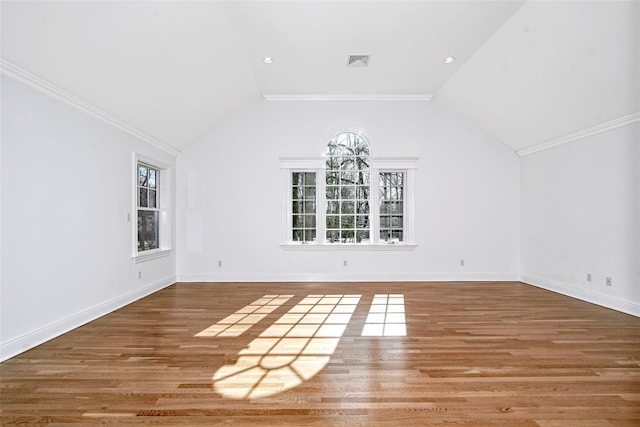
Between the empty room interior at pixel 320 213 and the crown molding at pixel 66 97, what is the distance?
23mm

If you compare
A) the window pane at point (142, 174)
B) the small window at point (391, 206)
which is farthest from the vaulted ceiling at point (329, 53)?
the small window at point (391, 206)

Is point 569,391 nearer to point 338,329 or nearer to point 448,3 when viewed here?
point 338,329

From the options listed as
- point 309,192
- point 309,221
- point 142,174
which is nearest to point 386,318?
point 309,221

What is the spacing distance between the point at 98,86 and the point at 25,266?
189cm

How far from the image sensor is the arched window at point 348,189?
6453 mm

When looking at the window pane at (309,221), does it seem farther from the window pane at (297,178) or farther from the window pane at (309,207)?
the window pane at (297,178)

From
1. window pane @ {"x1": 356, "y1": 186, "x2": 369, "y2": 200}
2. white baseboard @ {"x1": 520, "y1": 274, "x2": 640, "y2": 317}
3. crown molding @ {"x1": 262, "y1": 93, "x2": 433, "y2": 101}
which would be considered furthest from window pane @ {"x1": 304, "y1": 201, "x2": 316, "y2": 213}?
white baseboard @ {"x1": 520, "y1": 274, "x2": 640, "y2": 317}

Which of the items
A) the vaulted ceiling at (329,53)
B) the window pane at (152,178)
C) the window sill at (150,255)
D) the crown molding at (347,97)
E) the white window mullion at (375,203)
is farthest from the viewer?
the white window mullion at (375,203)

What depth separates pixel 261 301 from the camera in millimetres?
4789

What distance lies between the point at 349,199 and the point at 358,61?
2463 millimetres

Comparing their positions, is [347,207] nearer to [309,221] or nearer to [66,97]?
[309,221]

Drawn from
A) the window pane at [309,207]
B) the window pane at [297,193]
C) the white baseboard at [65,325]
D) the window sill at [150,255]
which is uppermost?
the window pane at [297,193]

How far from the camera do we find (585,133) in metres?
4.74

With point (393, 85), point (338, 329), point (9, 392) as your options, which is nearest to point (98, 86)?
point (9, 392)
